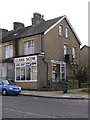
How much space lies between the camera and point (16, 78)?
74.8ft

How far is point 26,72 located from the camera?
21.8 meters

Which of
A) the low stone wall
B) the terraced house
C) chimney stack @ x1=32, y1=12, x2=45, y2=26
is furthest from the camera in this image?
chimney stack @ x1=32, y1=12, x2=45, y2=26

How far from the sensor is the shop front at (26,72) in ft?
68.8

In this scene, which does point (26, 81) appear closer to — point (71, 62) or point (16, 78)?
point (16, 78)

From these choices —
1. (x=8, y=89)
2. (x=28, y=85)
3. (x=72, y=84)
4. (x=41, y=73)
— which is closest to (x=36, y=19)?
(x=41, y=73)

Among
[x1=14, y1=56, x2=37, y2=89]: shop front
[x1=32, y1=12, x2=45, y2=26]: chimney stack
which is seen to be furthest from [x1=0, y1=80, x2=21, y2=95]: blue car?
[x1=32, y1=12, x2=45, y2=26]: chimney stack

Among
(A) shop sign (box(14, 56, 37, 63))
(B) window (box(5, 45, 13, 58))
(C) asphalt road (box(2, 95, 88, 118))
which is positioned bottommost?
(C) asphalt road (box(2, 95, 88, 118))

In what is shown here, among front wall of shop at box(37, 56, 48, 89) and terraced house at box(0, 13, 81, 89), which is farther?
terraced house at box(0, 13, 81, 89)

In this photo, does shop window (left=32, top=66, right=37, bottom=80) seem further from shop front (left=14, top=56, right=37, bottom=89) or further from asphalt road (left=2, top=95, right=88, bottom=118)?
asphalt road (left=2, top=95, right=88, bottom=118)

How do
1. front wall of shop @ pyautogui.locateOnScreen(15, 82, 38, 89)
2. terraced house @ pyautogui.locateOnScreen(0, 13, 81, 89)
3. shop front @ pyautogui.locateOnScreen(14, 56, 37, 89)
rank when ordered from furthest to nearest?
terraced house @ pyautogui.locateOnScreen(0, 13, 81, 89) → shop front @ pyautogui.locateOnScreen(14, 56, 37, 89) → front wall of shop @ pyautogui.locateOnScreen(15, 82, 38, 89)

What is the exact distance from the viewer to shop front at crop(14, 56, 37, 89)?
68.8 feet

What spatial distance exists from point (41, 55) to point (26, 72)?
9.33 ft

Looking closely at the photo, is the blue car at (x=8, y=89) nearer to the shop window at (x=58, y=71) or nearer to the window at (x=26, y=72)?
Result: the window at (x=26, y=72)

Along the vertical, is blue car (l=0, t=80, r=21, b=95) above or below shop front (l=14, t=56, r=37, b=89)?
below
